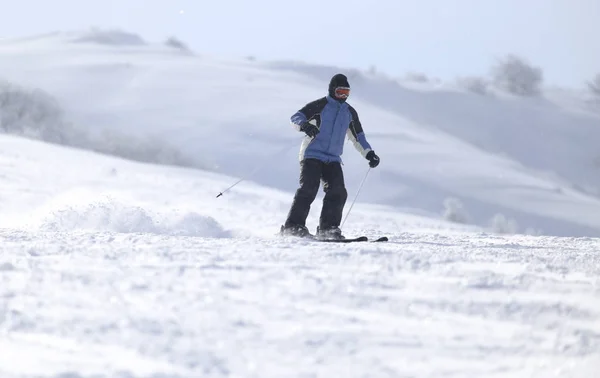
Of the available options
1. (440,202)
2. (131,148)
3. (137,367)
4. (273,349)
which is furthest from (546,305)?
(131,148)

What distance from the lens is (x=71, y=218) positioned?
746 centimetres

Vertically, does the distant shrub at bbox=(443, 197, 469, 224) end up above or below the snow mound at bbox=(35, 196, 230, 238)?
above

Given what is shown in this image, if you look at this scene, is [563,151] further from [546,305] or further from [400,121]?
[546,305]

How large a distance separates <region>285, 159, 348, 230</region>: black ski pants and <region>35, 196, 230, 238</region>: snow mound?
1.12 m

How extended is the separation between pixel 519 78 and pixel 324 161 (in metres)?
38.8

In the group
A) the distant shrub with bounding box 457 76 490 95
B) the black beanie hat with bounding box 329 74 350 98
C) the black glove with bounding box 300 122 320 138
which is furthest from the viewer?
the distant shrub with bounding box 457 76 490 95

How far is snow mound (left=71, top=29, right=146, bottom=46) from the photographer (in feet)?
132

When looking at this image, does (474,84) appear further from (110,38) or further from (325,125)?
(325,125)

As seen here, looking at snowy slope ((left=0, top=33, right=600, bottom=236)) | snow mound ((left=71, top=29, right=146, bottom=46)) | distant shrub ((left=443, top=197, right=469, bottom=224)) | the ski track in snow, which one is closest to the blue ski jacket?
the ski track in snow

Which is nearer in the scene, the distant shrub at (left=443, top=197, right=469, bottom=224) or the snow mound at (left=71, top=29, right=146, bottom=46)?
the distant shrub at (left=443, top=197, right=469, bottom=224)

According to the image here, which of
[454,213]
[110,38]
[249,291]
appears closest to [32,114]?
[454,213]

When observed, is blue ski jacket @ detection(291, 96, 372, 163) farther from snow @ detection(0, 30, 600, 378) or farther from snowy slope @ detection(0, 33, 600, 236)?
snowy slope @ detection(0, 33, 600, 236)

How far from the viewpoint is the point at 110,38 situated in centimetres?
4119

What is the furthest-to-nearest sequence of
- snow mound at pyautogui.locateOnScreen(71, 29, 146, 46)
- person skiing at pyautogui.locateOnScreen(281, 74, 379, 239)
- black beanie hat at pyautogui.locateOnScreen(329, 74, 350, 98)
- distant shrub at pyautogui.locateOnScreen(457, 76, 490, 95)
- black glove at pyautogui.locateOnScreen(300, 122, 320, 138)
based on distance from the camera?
distant shrub at pyautogui.locateOnScreen(457, 76, 490, 95) → snow mound at pyautogui.locateOnScreen(71, 29, 146, 46) → black beanie hat at pyautogui.locateOnScreen(329, 74, 350, 98) → person skiing at pyautogui.locateOnScreen(281, 74, 379, 239) → black glove at pyautogui.locateOnScreen(300, 122, 320, 138)
